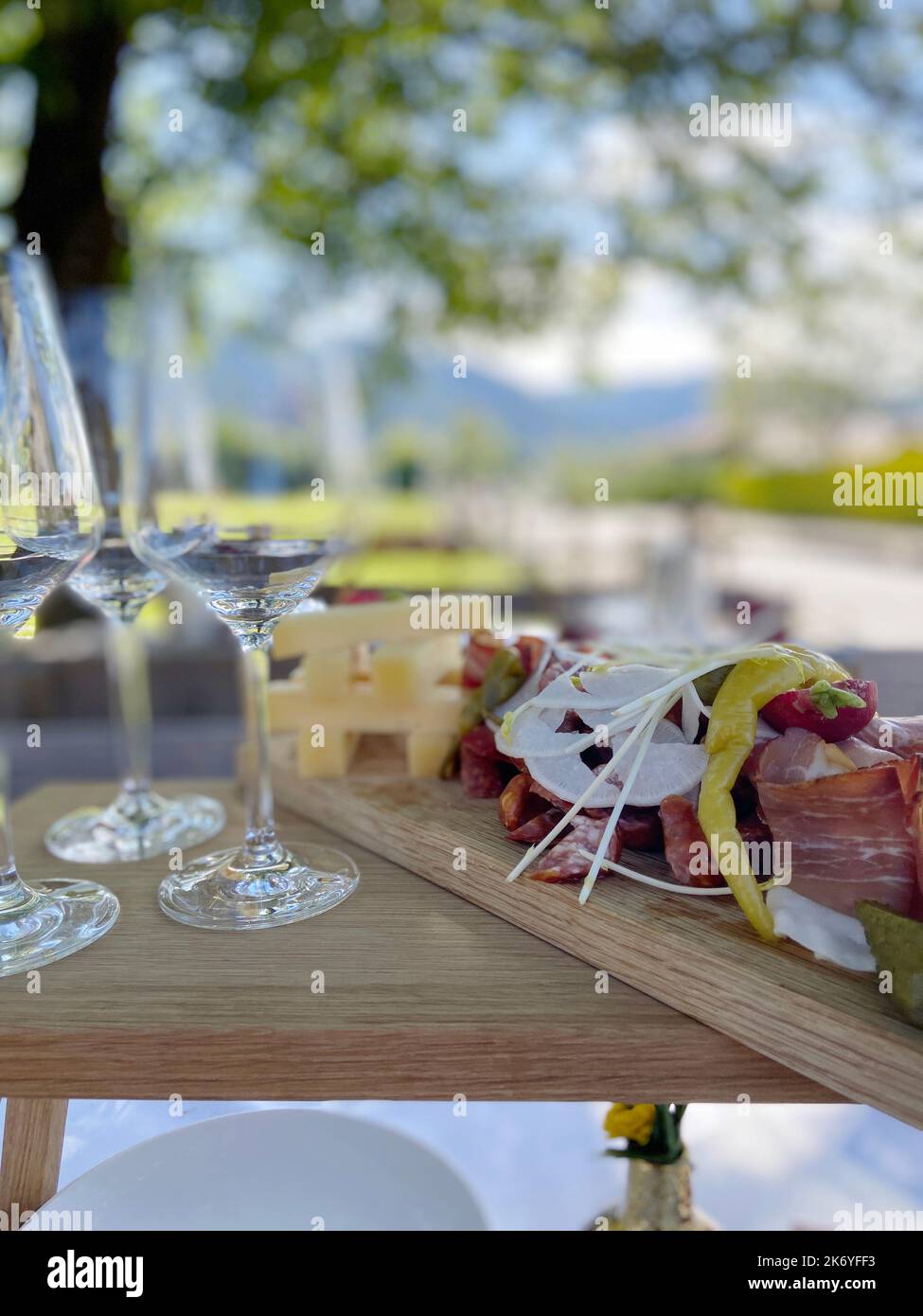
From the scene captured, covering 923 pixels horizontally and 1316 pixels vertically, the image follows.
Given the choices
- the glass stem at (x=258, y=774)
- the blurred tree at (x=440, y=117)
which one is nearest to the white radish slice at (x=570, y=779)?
the glass stem at (x=258, y=774)

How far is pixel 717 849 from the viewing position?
0.63 metres

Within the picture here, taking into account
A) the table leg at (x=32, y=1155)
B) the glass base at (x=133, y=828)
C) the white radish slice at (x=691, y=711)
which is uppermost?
the white radish slice at (x=691, y=711)

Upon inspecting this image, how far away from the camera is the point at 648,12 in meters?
4.12

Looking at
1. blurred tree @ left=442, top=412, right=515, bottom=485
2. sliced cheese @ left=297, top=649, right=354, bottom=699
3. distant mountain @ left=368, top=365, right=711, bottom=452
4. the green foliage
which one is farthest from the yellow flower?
the green foliage

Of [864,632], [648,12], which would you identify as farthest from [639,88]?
[864,632]

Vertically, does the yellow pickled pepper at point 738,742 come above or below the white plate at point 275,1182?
above

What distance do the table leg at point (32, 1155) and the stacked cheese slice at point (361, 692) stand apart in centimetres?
39

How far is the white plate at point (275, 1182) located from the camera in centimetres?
65

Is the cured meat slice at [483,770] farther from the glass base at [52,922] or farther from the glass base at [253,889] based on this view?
the glass base at [52,922]

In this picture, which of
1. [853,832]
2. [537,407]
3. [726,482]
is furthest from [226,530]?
[537,407]

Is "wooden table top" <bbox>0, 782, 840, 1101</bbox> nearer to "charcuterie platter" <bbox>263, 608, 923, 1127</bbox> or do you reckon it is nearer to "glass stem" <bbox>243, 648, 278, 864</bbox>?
"charcuterie platter" <bbox>263, 608, 923, 1127</bbox>

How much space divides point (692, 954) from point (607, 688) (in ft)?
0.71

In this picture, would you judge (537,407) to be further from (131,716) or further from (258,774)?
(258,774)
